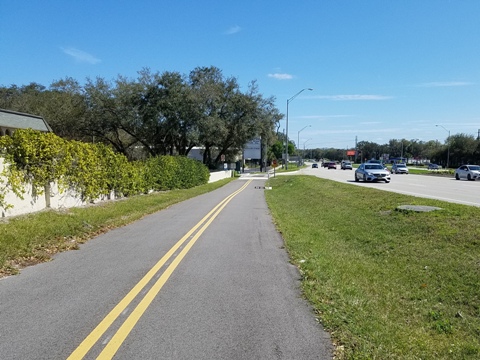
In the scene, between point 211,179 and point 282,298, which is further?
point 211,179

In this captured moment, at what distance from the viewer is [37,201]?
12.8m

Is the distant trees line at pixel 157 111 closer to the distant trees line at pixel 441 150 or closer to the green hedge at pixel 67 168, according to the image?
the green hedge at pixel 67 168

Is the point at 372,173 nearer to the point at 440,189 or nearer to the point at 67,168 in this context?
the point at 440,189

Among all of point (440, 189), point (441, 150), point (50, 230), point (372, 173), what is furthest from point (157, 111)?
point (441, 150)

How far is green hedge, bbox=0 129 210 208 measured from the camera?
1179 centimetres

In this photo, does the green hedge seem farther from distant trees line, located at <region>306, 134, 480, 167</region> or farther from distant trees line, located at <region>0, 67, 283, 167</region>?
distant trees line, located at <region>306, 134, 480, 167</region>

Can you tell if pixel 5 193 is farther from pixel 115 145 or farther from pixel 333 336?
pixel 115 145

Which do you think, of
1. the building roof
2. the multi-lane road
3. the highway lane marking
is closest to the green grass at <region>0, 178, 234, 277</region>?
the highway lane marking

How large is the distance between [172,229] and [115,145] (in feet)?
150

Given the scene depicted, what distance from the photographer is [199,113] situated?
1905 inches

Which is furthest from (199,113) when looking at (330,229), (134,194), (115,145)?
(330,229)

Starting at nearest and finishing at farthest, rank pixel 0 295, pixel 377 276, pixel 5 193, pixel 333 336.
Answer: pixel 333 336
pixel 0 295
pixel 377 276
pixel 5 193

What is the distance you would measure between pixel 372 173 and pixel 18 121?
1158 inches

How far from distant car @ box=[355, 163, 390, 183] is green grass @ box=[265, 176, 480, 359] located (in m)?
21.4
